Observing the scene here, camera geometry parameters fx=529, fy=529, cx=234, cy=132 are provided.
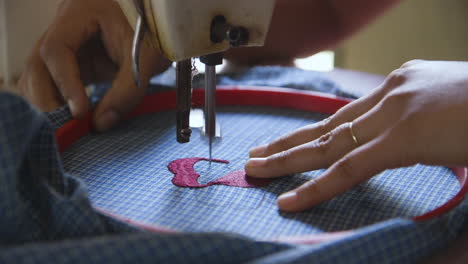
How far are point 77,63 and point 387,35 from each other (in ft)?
3.85

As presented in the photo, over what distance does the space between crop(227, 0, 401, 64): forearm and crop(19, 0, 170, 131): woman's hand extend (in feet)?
1.18

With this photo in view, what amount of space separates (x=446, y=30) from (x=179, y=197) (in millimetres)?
1217

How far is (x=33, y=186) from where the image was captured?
1.79 feet

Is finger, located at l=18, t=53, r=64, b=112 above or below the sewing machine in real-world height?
below

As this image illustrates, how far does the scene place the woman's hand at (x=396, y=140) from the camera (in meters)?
0.62

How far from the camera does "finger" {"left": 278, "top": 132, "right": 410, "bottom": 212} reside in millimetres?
622

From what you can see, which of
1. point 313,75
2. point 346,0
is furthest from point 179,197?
point 346,0

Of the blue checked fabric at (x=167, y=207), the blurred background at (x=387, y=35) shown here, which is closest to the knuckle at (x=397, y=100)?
the blue checked fabric at (x=167, y=207)

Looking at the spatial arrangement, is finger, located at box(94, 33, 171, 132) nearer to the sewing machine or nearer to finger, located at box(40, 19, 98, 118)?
finger, located at box(40, 19, 98, 118)

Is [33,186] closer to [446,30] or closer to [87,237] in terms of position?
[87,237]

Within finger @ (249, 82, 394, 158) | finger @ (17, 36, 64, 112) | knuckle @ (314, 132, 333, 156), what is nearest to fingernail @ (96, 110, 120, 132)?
finger @ (17, 36, 64, 112)

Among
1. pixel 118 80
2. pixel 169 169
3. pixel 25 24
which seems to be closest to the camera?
pixel 169 169

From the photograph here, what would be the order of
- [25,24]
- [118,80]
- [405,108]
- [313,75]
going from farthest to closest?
[25,24], [313,75], [118,80], [405,108]

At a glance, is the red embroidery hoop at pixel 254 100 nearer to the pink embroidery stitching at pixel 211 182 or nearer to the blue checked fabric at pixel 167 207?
the blue checked fabric at pixel 167 207
